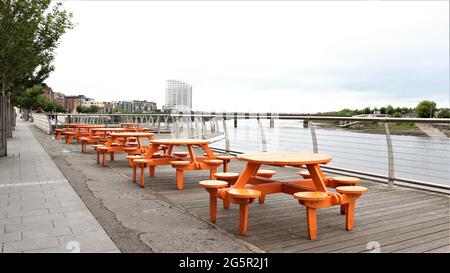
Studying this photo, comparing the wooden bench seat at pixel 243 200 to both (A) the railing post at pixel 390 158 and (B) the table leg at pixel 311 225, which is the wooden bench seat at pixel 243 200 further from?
(A) the railing post at pixel 390 158

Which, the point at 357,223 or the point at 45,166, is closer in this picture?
the point at 357,223

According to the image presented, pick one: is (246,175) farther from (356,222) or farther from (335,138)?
(335,138)

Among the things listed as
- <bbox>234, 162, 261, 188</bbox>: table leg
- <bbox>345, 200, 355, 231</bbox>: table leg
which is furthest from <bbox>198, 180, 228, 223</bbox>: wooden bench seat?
<bbox>345, 200, 355, 231</bbox>: table leg

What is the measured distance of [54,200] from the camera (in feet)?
17.1

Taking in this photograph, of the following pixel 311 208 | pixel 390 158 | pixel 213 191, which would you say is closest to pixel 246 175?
pixel 213 191

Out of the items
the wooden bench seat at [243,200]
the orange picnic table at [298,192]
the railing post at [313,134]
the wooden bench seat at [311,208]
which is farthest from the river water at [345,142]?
the wooden bench seat at [243,200]

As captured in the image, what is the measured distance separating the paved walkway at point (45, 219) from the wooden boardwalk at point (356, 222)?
3.91ft

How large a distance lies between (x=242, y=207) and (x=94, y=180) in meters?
3.88

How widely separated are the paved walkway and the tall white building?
1669 cm

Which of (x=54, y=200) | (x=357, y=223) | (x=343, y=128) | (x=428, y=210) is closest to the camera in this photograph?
(x=357, y=223)

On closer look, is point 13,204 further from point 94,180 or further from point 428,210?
point 428,210

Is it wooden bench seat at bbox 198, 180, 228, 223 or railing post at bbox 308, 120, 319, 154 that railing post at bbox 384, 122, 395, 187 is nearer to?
railing post at bbox 308, 120, 319, 154

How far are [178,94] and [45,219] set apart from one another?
20.2 m
